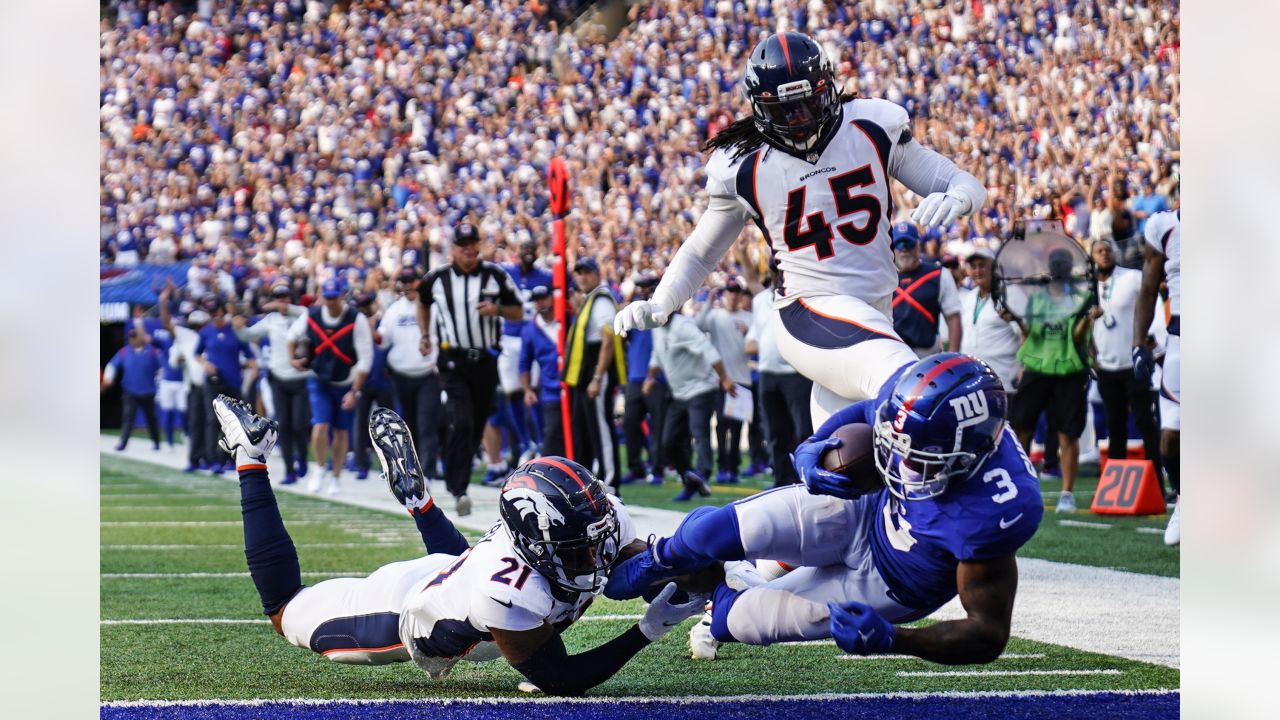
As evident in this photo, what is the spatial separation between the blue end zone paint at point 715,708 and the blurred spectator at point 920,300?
431cm

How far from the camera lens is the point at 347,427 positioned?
12414mm

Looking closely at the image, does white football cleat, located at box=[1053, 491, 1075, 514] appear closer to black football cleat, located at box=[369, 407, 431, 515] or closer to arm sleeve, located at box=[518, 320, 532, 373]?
arm sleeve, located at box=[518, 320, 532, 373]

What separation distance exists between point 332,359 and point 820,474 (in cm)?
882

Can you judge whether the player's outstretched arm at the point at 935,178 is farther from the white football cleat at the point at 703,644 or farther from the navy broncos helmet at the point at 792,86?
the white football cleat at the point at 703,644

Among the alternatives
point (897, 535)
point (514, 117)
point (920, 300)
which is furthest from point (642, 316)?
point (514, 117)

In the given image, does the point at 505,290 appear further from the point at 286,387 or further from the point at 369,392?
the point at 369,392

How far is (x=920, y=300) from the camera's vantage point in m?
8.40

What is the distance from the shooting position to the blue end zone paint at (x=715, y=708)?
3.80 metres

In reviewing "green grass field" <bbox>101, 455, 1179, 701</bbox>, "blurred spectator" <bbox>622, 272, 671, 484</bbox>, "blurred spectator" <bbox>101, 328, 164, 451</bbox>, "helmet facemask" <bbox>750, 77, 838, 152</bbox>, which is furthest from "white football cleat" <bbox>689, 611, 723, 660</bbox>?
"blurred spectator" <bbox>101, 328, 164, 451</bbox>

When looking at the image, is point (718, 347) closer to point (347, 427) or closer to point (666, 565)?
point (347, 427)

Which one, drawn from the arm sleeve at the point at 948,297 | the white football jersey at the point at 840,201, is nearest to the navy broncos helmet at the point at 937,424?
the white football jersey at the point at 840,201

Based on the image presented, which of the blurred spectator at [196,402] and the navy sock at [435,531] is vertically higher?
the navy sock at [435,531]
